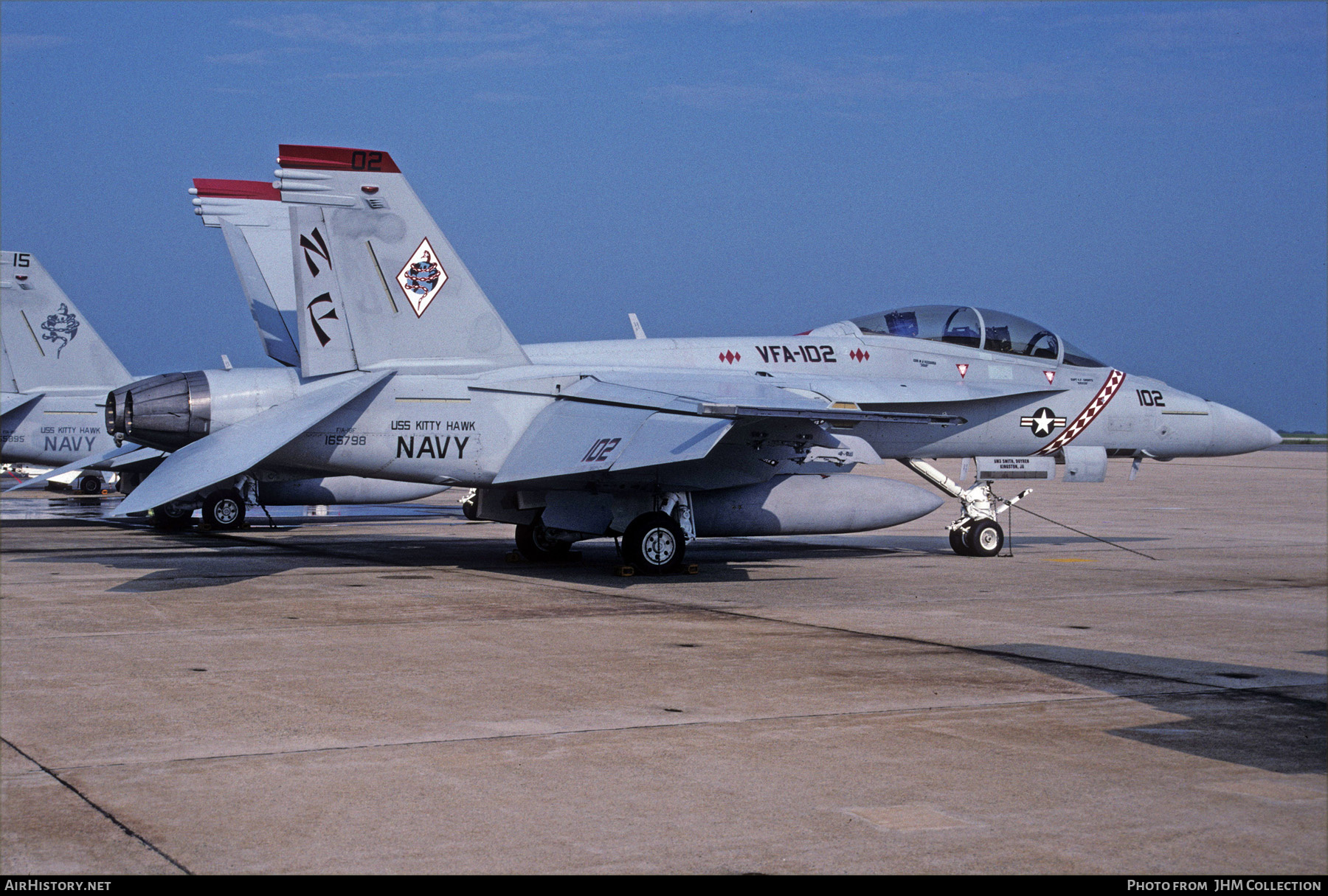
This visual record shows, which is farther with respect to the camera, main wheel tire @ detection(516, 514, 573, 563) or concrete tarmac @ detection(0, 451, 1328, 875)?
main wheel tire @ detection(516, 514, 573, 563)

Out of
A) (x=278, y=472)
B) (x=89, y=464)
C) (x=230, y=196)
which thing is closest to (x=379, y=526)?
(x=89, y=464)

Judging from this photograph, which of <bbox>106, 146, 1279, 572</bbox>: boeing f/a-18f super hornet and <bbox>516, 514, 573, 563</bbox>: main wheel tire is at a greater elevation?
<bbox>106, 146, 1279, 572</bbox>: boeing f/a-18f super hornet

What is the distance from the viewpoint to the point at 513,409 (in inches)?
518

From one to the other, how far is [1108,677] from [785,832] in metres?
3.65

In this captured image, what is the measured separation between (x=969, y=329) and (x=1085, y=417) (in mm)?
1928

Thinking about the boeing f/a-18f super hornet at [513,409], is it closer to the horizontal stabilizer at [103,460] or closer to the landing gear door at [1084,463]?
the landing gear door at [1084,463]

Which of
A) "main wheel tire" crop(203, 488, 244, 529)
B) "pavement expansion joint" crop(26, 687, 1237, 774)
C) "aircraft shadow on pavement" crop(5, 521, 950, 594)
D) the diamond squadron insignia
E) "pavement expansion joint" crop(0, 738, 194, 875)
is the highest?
the diamond squadron insignia

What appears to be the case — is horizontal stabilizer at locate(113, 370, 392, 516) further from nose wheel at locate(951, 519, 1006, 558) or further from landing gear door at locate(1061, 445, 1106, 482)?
landing gear door at locate(1061, 445, 1106, 482)

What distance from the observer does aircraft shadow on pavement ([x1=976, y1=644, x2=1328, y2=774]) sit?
5508mm

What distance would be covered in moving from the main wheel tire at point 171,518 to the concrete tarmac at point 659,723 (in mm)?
7286

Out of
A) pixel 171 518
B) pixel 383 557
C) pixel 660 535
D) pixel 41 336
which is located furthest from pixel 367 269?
pixel 41 336

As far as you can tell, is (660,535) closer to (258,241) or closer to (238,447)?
(238,447)

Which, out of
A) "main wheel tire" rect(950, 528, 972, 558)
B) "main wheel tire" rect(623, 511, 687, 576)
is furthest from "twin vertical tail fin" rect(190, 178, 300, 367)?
"main wheel tire" rect(950, 528, 972, 558)

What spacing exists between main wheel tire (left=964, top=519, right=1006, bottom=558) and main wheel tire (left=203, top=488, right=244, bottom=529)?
11.7 m
